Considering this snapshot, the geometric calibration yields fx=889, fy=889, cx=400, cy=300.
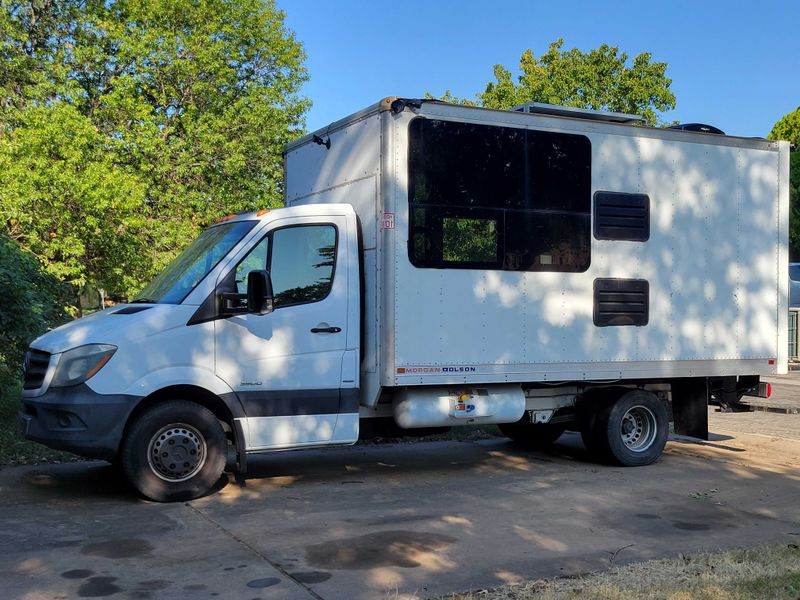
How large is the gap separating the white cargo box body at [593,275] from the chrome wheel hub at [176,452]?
5.54 feet

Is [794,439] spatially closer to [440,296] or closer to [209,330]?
[440,296]

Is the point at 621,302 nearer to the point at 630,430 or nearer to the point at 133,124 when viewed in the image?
the point at 630,430

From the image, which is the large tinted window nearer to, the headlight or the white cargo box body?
the white cargo box body

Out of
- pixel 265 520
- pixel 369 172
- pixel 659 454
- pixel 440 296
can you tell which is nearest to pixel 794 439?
pixel 659 454

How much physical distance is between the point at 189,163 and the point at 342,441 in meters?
20.9

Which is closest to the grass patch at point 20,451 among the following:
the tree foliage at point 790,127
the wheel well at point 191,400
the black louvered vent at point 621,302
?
the wheel well at point 191,400

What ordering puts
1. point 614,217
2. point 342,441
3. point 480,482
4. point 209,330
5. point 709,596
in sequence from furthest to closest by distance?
point 614,217 < point 480,482 < point 342,441 < point 209,330 < point 709,596

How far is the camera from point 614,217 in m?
9.23

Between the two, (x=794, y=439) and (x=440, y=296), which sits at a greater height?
(x=440, y=296)

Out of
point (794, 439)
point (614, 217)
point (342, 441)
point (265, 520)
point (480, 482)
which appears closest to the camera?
point (265, 520)

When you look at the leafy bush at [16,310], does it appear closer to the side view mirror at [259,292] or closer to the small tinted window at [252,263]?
the small tinted window at [252,263]

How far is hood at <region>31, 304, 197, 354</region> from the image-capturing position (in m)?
7.31

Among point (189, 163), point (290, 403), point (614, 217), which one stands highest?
point (189, 163)

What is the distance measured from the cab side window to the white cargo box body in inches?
17.2
